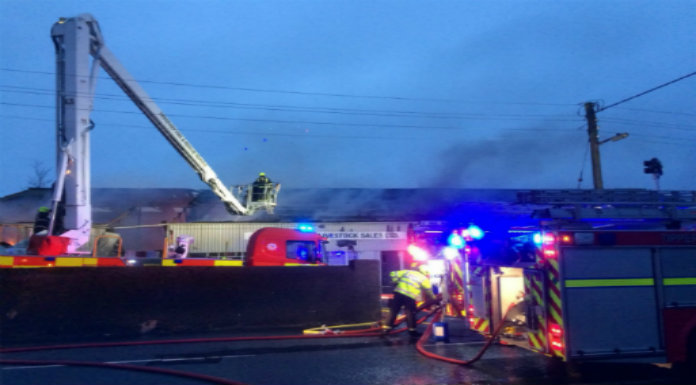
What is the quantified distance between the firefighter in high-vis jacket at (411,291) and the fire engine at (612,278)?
107 inches

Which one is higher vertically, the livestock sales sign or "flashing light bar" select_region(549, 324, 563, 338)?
the livestock sales sign

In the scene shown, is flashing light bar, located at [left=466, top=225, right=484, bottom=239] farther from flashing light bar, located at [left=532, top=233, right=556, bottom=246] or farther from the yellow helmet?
the yellow helmet

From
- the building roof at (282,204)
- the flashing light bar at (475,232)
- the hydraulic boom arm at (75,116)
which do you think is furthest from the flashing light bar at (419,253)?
the building roof at (282,204)

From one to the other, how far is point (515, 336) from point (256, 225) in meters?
16.0

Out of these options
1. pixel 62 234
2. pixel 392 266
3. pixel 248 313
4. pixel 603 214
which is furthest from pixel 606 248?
pixel 392 266

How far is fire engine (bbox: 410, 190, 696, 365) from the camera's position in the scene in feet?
19.9

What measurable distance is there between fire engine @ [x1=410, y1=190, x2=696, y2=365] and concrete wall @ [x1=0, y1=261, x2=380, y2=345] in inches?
190

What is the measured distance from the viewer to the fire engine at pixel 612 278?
19.9ft

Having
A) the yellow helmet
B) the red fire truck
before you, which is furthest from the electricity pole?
the red fire truck

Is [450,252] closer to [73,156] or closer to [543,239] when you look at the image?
[543,239]

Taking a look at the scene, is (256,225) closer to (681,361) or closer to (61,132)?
(61,132)

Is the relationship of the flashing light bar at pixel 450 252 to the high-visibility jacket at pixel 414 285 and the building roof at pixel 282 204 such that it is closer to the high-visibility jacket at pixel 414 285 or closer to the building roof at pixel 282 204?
the high-visibility jacket at pixel 414 285

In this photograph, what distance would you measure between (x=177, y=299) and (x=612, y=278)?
793 centimetres

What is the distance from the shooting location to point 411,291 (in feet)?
30.3
